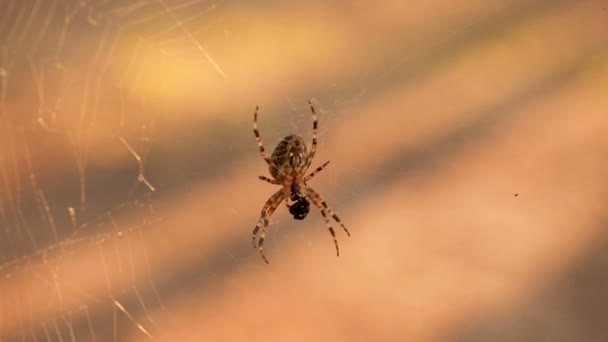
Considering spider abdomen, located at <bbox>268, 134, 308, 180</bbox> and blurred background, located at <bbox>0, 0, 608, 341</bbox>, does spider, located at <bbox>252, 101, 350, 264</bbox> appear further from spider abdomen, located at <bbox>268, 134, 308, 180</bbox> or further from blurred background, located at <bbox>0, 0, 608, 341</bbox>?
blurred background, located at <bbox>0, 0, 608, 341</bbox>

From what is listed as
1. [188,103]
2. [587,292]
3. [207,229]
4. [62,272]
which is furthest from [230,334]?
[587,292]

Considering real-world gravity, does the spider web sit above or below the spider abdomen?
above

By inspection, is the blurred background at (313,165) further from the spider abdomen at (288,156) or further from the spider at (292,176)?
the spider abdomen at (288,156)

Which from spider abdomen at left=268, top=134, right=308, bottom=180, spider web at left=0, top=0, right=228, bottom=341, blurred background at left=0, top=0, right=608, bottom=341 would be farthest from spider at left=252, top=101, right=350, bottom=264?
spider web at left=0, top=0, right=228, bottom=341

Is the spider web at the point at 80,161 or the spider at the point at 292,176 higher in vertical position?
the spider web at the point at 80,161

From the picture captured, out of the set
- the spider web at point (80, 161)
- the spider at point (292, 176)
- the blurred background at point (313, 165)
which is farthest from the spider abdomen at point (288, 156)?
the spider web at point (80, 161)

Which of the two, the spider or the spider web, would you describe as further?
the spider web

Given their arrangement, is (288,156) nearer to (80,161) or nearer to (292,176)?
(292,176)
